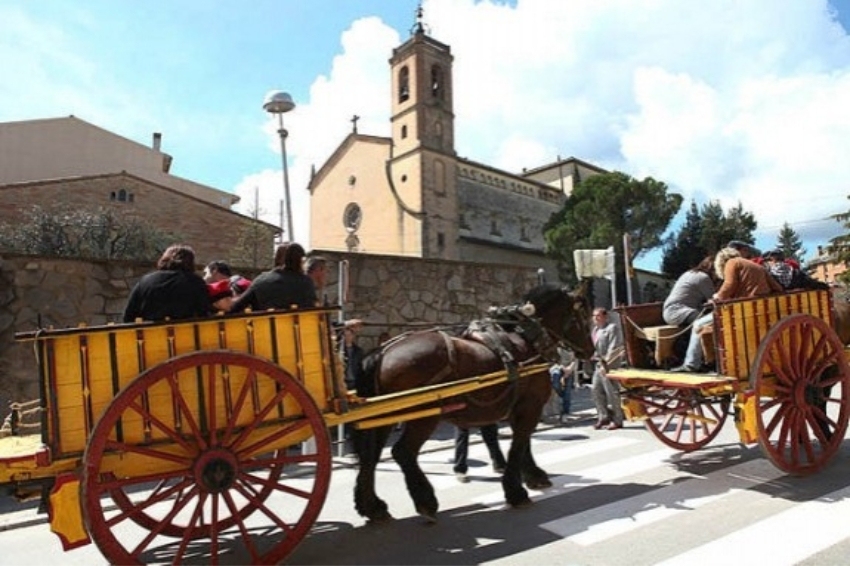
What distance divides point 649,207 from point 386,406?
1495 inches

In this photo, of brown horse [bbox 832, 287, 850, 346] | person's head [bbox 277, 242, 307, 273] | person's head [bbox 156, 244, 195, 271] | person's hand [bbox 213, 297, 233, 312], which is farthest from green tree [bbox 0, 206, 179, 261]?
brown horse [bbox 832, 287, 850, 346]

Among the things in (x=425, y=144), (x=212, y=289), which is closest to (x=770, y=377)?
(x=212, y=289)

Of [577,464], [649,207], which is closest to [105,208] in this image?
[577,464]

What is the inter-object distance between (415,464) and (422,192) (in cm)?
3854

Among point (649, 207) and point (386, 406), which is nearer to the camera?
point (386, 406)

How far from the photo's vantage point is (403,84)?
4519 centimetres

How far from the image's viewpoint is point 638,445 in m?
7.65

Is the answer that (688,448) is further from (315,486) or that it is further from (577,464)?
(315,486)

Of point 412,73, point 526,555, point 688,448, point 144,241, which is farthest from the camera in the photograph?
point 412,73

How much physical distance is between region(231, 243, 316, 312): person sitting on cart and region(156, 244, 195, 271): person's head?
Answer: 0.49m

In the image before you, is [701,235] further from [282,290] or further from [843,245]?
[282,290]

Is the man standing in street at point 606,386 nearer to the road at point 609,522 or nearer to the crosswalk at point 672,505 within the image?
the crosswalk at point 672,505

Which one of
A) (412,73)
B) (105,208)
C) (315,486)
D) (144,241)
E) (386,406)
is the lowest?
(315,486)

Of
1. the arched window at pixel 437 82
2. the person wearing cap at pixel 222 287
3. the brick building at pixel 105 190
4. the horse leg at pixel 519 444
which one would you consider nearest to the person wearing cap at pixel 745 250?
the horse leg at pixel 519 444
